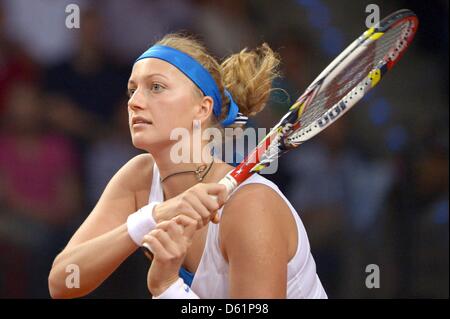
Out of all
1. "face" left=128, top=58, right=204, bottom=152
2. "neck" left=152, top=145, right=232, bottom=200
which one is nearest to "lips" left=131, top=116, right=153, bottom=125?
"face" left=128, top=58, right=204, bottom=152

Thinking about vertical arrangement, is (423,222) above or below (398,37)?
below

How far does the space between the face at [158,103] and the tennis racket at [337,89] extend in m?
0.29

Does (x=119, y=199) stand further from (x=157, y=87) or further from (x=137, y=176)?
(x=157, y=87)

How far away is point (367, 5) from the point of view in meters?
4.71

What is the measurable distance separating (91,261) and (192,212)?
49cm

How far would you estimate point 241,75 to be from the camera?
3002mm

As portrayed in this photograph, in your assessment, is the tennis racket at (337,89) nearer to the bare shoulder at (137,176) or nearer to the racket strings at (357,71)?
the racket strings at (357,71)

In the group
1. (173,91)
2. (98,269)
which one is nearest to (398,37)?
(173,91)

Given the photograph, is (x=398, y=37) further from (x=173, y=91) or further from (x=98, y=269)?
(x=98, y=269)

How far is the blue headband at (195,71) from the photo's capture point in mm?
2834

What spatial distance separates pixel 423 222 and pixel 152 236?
2276 mm

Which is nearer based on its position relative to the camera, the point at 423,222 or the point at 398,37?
the point at 398,37
